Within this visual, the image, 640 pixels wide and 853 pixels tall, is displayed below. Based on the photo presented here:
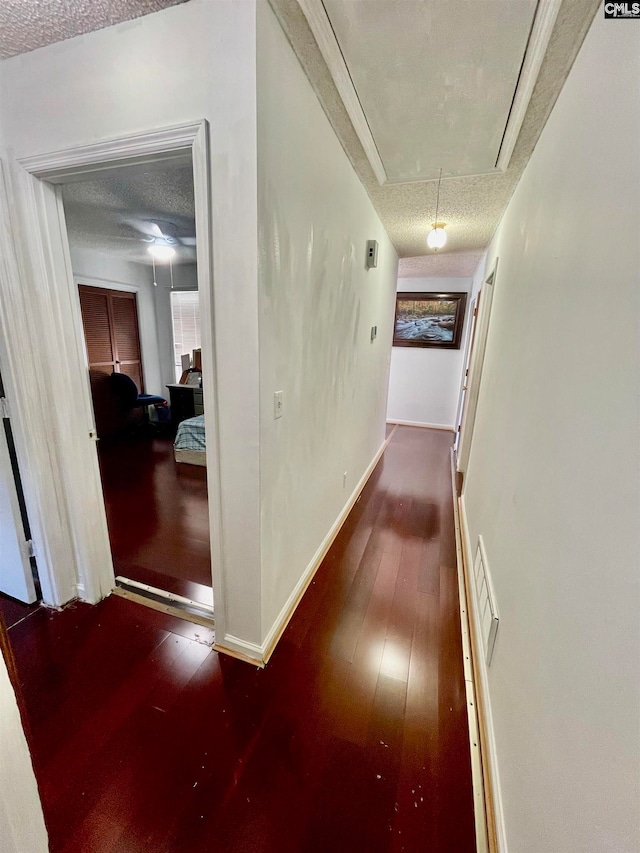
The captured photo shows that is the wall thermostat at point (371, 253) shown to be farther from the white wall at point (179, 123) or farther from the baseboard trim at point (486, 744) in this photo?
the baseboard trim at point (486, 744)

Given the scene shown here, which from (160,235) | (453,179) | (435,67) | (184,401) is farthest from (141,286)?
(435,67)

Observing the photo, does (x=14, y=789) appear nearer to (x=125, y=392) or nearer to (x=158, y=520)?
(x=158, y=520)

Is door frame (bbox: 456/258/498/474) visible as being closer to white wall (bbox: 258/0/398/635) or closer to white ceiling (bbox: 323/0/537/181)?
white wall (bbox: 258/0/398/635)

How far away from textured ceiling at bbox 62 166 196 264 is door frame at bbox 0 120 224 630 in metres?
0.68

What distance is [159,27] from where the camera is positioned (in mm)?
1065

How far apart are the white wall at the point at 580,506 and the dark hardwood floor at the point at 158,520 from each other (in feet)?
5.03

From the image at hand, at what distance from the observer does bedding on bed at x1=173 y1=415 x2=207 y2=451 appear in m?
3.73

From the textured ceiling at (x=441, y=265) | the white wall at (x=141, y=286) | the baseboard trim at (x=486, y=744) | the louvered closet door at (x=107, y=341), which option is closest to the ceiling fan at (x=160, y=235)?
the white wall at (x=141, y=286)

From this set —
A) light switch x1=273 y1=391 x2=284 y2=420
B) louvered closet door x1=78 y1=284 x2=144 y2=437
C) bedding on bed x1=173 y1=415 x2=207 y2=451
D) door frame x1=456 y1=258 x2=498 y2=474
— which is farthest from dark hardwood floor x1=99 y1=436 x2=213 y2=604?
door frame x1=456 y1=258 x2=498 y2=474

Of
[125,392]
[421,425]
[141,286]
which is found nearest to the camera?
[125,392]

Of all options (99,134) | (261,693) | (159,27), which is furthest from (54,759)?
(159,27)

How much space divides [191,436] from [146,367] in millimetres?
2251

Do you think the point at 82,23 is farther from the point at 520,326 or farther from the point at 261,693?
the point at 261,693

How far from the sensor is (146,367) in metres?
5.27
